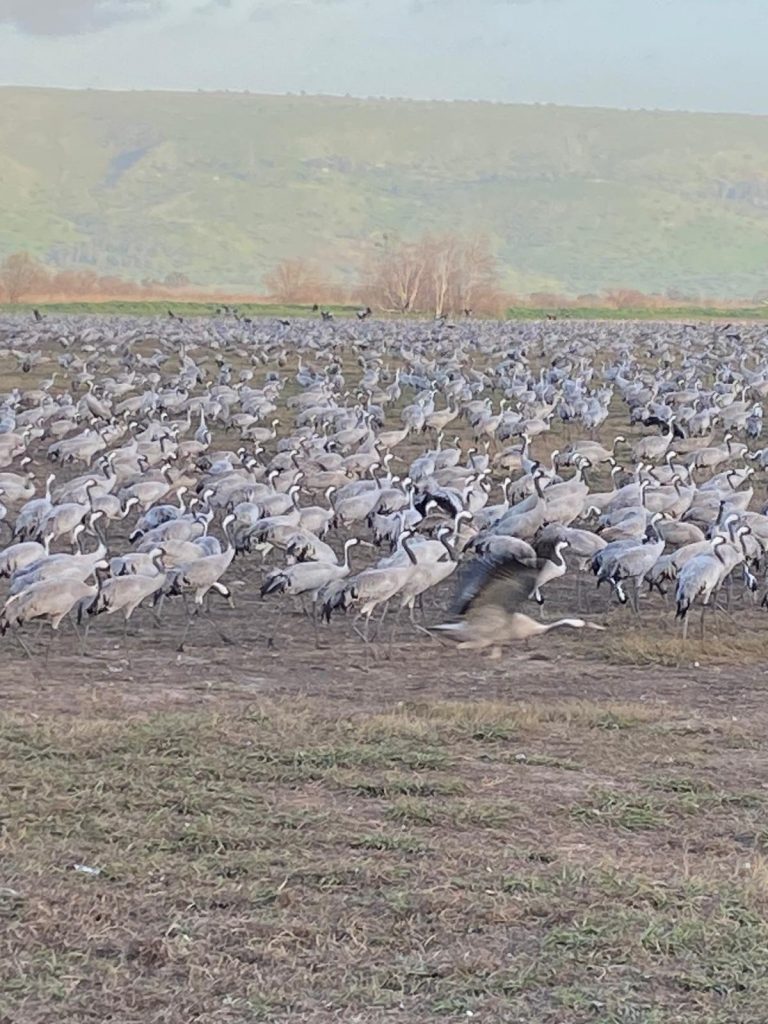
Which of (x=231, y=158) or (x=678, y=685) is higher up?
(x=231, y=158)

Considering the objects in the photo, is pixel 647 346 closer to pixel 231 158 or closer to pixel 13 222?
pixel 13 222

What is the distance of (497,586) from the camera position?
29.8 feet

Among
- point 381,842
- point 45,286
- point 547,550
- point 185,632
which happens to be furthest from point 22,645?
→ point 45,286

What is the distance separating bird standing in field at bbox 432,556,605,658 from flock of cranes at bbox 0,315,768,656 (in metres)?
0.01

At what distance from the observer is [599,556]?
1118 centimetres

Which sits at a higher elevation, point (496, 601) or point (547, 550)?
point (547, 550)

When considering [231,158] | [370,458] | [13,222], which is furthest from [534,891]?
[231,158]

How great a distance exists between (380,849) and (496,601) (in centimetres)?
334

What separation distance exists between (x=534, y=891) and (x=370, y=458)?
33.4 feet

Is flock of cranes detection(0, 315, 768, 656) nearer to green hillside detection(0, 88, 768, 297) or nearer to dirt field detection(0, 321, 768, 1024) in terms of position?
dirt field detection(0, 321, 768, 1024)

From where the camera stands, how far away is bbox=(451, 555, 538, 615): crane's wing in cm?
909

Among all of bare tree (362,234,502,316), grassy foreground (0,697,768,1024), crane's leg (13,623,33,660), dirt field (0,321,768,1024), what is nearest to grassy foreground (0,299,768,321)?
bare tree (362,234,502,316)

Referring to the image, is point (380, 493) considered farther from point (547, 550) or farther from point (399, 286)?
point (399, 286)

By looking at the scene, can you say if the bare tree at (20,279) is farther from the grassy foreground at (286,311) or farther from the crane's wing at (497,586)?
the crane's wing at (497,586)
